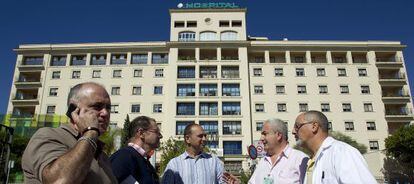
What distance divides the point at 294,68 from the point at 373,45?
41.8ft

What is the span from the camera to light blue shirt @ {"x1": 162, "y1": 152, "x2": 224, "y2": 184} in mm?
5102

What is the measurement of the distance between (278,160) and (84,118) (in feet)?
10.4

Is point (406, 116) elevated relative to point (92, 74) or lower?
lower

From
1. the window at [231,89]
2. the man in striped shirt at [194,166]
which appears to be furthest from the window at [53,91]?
the man in striped shirt at [194,166]

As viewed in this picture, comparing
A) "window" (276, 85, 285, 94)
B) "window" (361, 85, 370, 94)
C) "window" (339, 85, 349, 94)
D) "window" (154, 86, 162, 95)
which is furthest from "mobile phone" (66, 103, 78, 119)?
"window" (361, 85, 370, 94)

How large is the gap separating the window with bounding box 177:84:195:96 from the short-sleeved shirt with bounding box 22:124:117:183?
44522mm

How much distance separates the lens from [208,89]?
4741cm

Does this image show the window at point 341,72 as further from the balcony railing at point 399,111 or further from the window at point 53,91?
the window at point 53,91

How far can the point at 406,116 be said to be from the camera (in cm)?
4612

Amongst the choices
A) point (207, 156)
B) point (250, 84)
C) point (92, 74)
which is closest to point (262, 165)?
point (207, 156)

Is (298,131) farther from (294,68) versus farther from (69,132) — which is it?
(294,68)

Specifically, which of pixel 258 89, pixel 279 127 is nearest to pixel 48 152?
pixel 279 127

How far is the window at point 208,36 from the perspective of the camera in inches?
1971

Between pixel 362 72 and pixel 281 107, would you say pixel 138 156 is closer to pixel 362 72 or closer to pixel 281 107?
pixel 281 107
